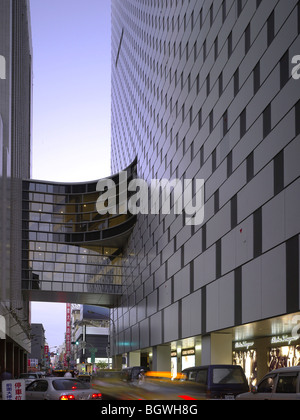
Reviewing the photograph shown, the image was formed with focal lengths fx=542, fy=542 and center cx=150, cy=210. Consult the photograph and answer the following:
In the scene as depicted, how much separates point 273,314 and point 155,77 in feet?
115

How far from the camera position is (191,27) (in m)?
35.4

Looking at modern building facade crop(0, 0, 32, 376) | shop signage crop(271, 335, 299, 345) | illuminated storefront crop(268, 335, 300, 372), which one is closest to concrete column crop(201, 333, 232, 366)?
illuminated storefront crop(268, 335, 300, 372)

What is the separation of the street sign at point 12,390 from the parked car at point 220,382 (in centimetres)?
506

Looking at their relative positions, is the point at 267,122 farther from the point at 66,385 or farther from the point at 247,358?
the point at 247,358

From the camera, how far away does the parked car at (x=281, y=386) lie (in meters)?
10.4

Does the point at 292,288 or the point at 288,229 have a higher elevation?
the point at 288,229

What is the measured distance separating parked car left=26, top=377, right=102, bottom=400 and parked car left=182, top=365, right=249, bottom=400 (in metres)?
3.19

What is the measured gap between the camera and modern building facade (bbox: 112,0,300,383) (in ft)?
63.1

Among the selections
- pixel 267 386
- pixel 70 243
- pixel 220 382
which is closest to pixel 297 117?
pixel 220 382

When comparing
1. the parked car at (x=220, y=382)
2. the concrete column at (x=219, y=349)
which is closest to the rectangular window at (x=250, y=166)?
the parked car at (x=220, y=382)
